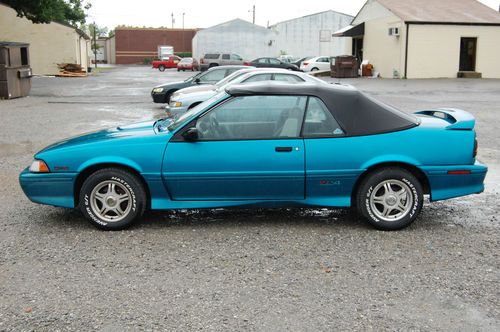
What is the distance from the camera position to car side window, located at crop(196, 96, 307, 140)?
5629 millimetres

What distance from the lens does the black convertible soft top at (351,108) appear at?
566 centimetres

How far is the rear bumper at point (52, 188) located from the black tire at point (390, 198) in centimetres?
275

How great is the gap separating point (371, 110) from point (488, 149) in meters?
5.64

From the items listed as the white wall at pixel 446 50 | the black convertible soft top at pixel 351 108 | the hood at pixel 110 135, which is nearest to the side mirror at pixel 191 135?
the hood at pixel 110 135

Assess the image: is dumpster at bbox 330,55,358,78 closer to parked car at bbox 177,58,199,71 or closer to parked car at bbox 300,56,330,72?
parked car at bbox 300,56,330,72

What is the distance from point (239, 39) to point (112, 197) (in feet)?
214

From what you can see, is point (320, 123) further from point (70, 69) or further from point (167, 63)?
point (167, 63)

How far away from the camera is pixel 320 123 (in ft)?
18.6

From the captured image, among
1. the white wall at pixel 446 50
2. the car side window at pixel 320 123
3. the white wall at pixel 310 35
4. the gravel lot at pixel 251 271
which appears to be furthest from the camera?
the white wall at pixel 310 35

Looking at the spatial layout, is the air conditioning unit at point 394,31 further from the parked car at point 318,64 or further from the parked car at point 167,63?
the parked car at point 167,63

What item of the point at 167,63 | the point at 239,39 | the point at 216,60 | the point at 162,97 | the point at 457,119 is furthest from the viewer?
the point at 239,39

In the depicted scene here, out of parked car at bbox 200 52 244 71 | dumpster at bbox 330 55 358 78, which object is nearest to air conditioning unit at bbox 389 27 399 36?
dumpster at bbox 330 55 358 78

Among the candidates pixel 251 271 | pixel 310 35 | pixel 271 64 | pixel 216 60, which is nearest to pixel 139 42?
pixel 310 35

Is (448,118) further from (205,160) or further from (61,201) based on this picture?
(61,201)
